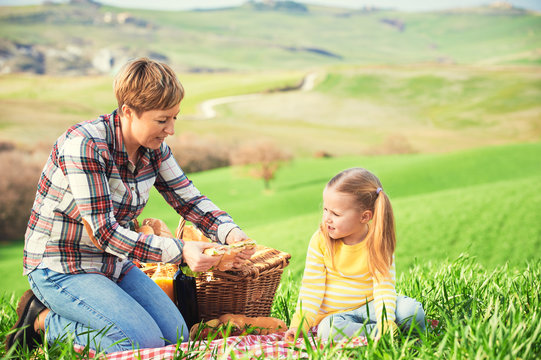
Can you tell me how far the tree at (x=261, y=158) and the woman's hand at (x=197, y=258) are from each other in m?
5.84

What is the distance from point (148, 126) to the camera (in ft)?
7.32

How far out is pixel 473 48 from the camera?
11.5 metres

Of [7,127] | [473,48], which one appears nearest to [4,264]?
[7,127]

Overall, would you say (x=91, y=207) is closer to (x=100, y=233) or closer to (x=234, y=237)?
(x=100, y=233)

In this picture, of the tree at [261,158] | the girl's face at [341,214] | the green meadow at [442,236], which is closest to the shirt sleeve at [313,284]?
the girl's face at [341,214]

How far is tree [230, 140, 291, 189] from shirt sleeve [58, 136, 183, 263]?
231 inches

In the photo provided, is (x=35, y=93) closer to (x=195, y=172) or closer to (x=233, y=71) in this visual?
(x=195, y=172)

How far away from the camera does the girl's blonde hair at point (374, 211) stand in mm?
2289

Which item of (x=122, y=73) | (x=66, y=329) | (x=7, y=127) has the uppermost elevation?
(x=122, y=73)

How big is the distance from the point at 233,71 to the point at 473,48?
18.2 ft

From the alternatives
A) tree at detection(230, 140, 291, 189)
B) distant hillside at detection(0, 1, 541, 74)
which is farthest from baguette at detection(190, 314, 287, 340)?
distant hillside at detection(0, 1, 541, 74)

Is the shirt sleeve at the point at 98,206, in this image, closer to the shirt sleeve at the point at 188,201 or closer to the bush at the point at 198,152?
the shirt sleeve at the point at 188,201

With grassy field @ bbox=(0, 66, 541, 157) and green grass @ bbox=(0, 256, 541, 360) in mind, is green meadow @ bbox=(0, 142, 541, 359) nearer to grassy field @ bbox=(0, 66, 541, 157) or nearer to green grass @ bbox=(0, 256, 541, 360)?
green grass @ bbox=(0, 256, 541, 360)

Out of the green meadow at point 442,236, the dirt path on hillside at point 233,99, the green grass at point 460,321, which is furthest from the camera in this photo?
the dirt path on hillside at point 233,99
